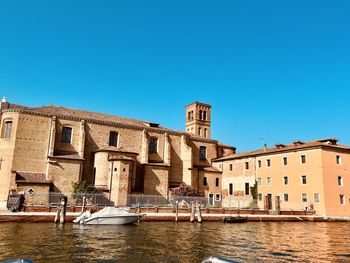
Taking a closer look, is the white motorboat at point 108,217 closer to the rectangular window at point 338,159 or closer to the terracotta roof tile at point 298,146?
the terracotta roof tile at point 298,146

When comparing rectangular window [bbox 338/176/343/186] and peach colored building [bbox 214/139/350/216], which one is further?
rectangular window [bbox 338/176/343/186]

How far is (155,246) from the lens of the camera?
16.4 m

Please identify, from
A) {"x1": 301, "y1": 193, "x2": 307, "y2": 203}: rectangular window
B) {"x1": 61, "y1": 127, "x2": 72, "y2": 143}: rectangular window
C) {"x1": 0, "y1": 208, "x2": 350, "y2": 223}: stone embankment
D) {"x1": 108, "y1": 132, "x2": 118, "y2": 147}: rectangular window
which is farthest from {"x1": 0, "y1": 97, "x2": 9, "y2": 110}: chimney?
{"x1": 301, "y1": 193, "x2": 307, "y2": 203}: rectangular window

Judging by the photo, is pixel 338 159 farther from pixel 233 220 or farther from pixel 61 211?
pixel 61 211

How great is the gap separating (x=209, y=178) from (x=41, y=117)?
2632 centimetres

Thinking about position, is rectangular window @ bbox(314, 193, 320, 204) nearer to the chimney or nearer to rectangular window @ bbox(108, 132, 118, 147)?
rectangular window @ bbox(108, 132, 118, 147)

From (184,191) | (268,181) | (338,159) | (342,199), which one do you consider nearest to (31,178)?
(184,191)

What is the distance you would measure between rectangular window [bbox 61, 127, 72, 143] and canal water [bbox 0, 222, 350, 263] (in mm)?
18337

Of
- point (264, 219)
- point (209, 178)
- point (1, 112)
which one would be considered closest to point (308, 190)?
point (264, 219)

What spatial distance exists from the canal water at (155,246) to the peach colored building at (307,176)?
16460 millimetres

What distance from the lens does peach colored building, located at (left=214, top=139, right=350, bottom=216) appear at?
37000 millimetres

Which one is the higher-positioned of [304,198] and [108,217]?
[304,198]

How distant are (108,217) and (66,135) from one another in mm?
18311

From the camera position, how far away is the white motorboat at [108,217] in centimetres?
2476
